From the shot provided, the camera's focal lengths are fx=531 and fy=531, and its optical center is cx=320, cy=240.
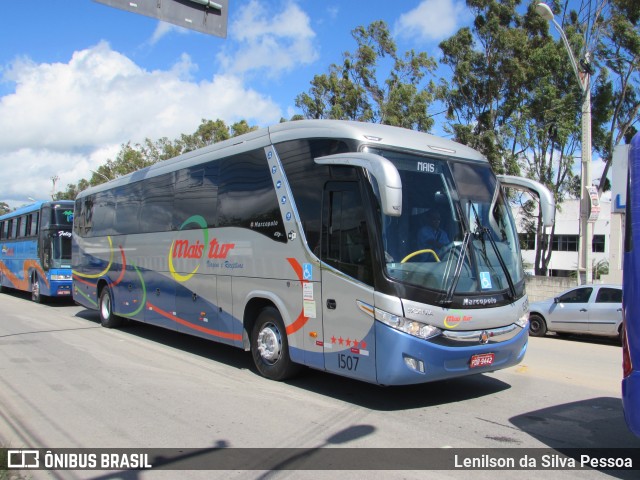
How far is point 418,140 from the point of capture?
672cm

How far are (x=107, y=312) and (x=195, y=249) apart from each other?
17.7 ft

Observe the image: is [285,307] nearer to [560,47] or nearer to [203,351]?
[203,351]

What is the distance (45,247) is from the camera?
18.4 m

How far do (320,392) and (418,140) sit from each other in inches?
139

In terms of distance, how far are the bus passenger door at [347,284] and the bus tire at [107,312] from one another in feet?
27.6

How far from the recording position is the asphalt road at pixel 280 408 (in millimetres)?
5211

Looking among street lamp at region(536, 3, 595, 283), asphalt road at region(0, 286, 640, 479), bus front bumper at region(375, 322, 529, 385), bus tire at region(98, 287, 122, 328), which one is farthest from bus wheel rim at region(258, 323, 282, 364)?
street lamp at region(536, 3, 595, 283)

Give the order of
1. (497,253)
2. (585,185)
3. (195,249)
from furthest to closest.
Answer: (585,185)
(195,249)
(497,253)

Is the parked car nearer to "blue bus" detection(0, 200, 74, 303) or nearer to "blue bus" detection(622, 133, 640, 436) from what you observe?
"blue bus" detection(622, 133, 640, 436)

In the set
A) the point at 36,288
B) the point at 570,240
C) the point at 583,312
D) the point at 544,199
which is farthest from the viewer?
the point at 570,240

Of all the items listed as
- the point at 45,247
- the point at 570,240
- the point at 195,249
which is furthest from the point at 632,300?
the point at 570,240

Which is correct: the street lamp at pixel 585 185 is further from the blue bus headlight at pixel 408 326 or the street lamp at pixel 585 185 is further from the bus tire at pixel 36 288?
the bus tire at pixel 36 288

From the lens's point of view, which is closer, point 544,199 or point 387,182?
point 387,182

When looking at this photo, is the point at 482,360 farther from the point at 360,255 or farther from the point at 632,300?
the point at 632,300
